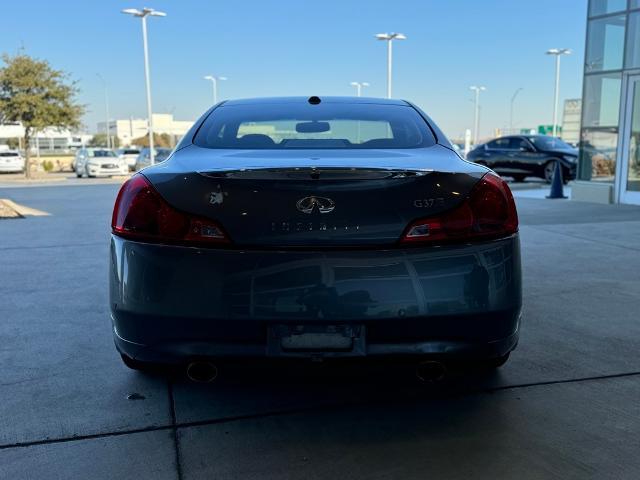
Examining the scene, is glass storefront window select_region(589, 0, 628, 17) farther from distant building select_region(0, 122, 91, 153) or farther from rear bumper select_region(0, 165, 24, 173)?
rear bumper select_region(0, 165, 24, 173)

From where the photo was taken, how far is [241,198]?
93.1 inches

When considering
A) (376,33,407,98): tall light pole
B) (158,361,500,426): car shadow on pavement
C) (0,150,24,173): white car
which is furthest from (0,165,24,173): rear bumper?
(158,361,500,426): car shadow on pavement

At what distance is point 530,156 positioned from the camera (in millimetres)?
18250

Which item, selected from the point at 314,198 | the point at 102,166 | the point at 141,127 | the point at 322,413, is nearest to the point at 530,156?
the point at 322,413

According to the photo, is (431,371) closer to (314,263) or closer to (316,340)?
(316,340)

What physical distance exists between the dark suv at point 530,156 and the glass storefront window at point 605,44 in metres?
5.10

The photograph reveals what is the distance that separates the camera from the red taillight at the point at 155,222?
2373 millimetres

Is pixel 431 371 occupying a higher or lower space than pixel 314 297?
lower

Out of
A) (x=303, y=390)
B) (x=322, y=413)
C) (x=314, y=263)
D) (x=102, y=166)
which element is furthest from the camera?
(x=102, y=166)

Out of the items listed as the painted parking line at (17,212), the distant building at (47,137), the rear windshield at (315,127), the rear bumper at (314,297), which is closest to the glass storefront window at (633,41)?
the rear windshield at (315,127)

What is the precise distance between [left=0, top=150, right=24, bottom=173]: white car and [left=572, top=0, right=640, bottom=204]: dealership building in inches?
1310

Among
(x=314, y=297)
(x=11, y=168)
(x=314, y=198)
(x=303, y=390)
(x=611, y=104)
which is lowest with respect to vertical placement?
(x=11, y=168)

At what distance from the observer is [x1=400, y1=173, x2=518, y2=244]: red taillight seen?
2.38 metres

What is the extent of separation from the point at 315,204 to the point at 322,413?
1.09 meters
